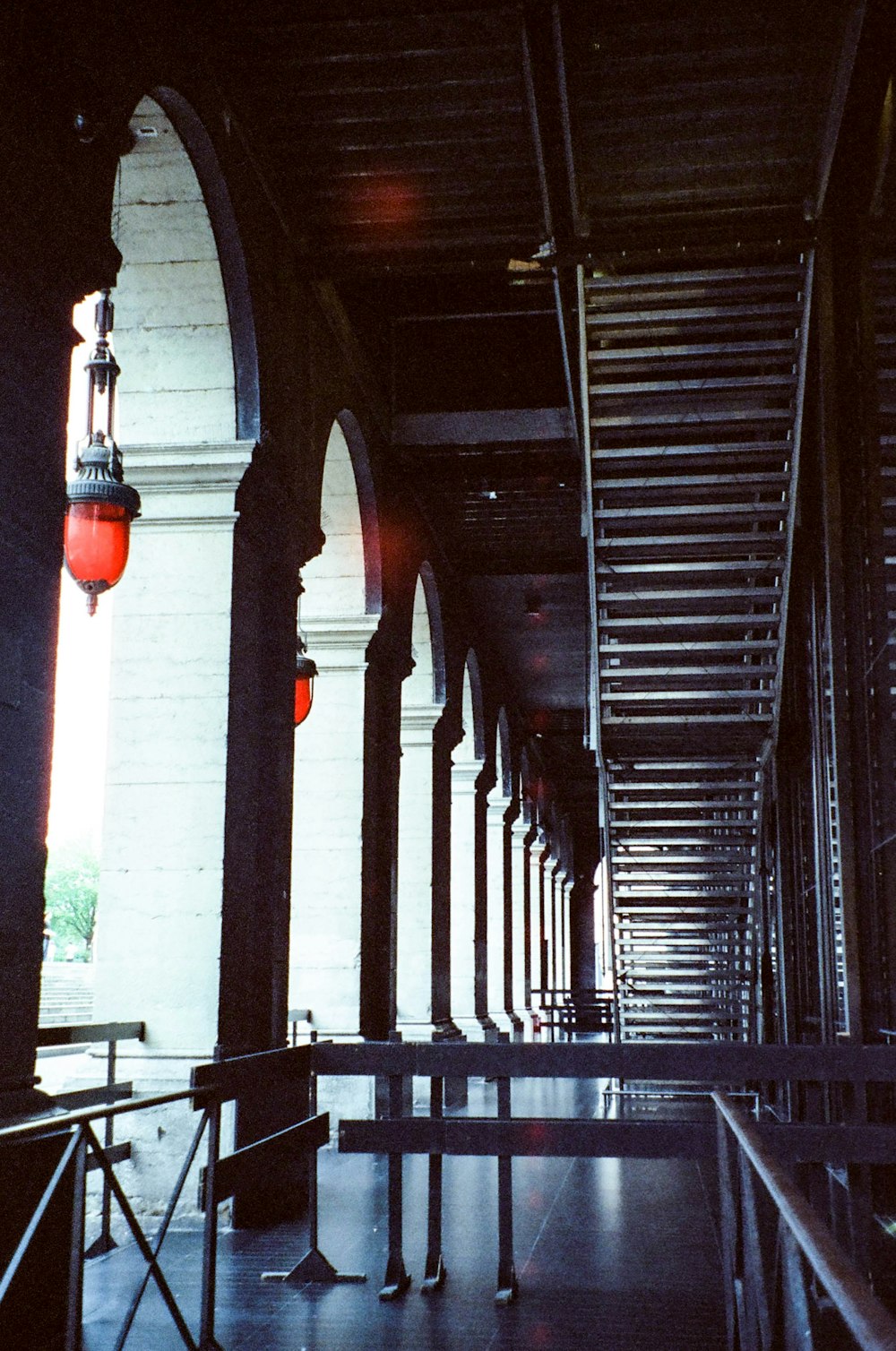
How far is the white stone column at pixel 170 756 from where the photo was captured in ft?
22.5

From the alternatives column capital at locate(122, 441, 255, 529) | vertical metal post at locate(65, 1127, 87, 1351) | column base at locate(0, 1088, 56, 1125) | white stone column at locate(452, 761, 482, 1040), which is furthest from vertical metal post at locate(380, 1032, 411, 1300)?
white stone column at locate(452, 761, 482, 1040)

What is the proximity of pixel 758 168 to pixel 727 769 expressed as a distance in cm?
590

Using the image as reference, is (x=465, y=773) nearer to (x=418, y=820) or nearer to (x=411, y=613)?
(x=418, y=820)

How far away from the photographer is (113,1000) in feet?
22.7

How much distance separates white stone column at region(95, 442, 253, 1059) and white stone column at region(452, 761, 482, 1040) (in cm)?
980

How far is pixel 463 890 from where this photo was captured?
1705 centimetres

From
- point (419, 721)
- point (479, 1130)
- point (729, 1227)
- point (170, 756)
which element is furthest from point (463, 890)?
point (729, 1227)

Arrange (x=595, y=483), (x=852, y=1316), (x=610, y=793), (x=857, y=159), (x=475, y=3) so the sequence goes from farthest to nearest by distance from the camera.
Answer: (x=610, y=793), (x=595, y=483), (x=857, y=159), (x=475, y=3), (x=852, y=1316)

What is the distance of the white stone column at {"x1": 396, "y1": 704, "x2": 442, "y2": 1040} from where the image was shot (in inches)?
518

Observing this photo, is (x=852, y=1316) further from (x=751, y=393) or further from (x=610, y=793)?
(x=610, y=793)

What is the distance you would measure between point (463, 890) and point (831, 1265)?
1542 cm

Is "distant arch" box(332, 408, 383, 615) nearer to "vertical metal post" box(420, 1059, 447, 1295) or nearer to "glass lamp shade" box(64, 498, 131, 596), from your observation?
"glass lamp shade" box(64, 498, 131, 596)

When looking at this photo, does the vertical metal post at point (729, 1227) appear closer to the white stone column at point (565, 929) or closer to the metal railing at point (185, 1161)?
the metal railing at point (185, 1161)

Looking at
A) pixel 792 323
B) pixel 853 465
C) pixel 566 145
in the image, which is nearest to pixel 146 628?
pixel 566 145
